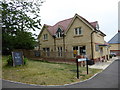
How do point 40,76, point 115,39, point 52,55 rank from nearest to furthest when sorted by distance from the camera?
point 40,76 < point 52,55 < point 115,39

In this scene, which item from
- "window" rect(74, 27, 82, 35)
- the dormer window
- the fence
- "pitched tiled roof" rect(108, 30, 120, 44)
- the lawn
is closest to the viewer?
the lawn

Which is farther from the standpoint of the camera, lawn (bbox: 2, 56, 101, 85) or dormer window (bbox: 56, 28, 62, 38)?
dormer window (bbox: 56, 28, 62, 38)

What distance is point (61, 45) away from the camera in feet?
75.1

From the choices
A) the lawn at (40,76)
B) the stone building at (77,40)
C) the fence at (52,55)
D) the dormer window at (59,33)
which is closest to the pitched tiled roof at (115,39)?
the stone building at (77,40)

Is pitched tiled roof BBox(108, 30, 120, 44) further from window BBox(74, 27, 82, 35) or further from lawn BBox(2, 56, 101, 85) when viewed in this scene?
lawn BBox(2, 56, 101, 85)

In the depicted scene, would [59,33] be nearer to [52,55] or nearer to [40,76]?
[52,55]

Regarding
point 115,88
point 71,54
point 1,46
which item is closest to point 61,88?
point 115,88

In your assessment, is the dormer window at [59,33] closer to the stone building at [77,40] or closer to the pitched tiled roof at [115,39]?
the stone building at [77,40]

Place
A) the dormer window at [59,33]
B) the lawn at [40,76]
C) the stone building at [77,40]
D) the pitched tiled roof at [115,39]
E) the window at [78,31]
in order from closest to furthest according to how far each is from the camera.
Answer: the lawn at [40,76] → the stone building at [77,40] → the window at [78,31] → the dormer window at [59,33] → the pitched tiled roof at [115,39]

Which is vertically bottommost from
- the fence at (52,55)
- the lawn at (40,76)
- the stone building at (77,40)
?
the lawn at (40,76)

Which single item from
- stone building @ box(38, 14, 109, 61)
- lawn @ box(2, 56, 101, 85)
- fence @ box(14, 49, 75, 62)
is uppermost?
stone building @ box(38, 14, 109, 61)

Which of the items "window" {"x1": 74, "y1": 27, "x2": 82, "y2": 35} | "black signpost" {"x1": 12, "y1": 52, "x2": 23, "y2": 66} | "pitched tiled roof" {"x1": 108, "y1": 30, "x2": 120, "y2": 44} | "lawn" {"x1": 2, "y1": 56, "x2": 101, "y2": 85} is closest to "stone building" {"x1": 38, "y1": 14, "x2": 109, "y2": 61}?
"window" {"x1": 74, "y1": 27, "x2": 82, "y2": 35}

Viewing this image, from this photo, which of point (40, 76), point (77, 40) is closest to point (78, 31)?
point (77, 40)

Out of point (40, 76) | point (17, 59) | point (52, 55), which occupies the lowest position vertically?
point (40, 76)
